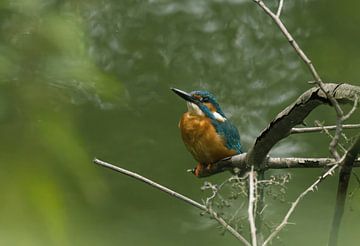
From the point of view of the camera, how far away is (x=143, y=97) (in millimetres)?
3189

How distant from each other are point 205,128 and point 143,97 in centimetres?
37

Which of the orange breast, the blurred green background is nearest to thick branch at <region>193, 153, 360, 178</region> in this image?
the blurred green background

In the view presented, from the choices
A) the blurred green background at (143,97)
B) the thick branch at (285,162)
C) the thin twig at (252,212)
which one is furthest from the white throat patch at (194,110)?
the thin twig at (252,212)

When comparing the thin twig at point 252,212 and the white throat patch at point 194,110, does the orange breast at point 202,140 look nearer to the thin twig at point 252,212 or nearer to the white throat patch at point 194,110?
the white throat patch at point 194,110

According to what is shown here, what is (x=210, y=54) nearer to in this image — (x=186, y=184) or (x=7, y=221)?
(x=186, y=184)

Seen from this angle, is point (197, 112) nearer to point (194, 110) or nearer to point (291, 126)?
point (194, 110)

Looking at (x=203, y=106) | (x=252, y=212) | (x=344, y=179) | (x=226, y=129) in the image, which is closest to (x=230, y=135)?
(x=226, y=129)

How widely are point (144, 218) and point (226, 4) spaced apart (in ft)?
4.09

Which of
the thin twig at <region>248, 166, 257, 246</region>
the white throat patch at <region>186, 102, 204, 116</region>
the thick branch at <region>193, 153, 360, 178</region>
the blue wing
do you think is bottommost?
the blue wing

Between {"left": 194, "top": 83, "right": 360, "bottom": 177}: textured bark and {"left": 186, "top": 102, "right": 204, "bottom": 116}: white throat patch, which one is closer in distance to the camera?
{"left": 194, "top": 83, "right": 360, "bottom": 177}: textured bark

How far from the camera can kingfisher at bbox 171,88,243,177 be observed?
2.83 m

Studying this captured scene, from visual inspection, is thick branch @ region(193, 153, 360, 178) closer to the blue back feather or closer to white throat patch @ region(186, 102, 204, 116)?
the blue back feather

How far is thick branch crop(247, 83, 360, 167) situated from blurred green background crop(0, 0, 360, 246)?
20 centimetres

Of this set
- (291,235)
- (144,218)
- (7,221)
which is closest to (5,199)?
(7,221)
